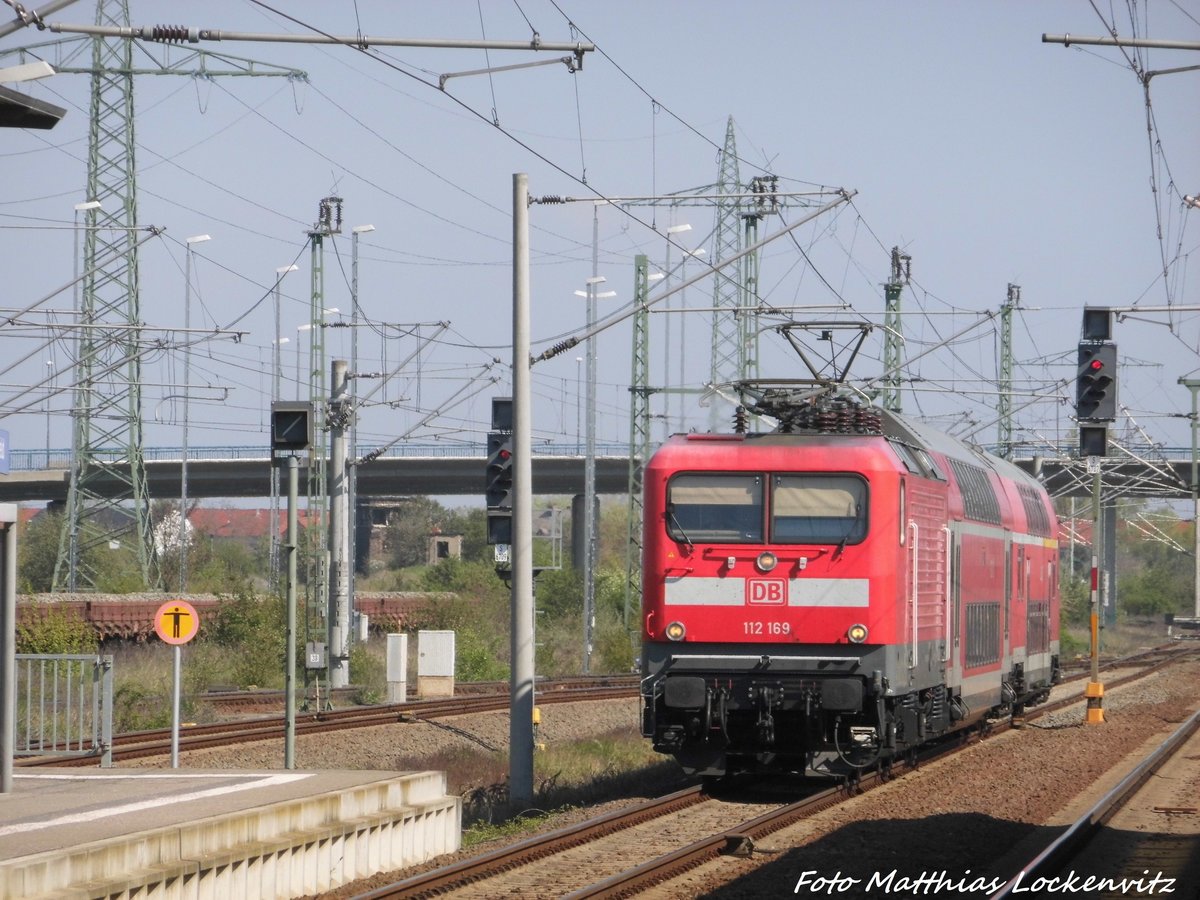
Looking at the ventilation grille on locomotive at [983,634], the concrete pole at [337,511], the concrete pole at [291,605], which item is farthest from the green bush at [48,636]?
the ventilation grille on locomotive at [983,634]

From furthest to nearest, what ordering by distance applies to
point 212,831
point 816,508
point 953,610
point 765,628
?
point 953,610 < point 816,508 < point 765,628 < point 212,831

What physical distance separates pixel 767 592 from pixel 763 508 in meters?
0.85

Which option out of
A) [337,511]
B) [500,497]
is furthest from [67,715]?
[337,511]

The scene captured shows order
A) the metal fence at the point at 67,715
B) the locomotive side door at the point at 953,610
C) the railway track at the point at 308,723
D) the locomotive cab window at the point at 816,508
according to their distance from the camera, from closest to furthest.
Answer: 1. the locomotive cab window at the point at 816,508
2. the metal fence at the point at 67,715
3. the locomotive side door at the point at 953,610
4. the railway track at the point at 308,723

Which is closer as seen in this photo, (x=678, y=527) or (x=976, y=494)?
(x=678, y=527)

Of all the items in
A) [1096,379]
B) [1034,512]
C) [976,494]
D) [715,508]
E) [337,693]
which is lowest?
[337,693]

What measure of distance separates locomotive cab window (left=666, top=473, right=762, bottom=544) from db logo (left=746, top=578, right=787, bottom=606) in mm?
463

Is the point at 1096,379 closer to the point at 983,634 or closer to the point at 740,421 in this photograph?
the point at 983,634

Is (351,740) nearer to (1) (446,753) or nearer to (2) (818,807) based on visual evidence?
(1) (446,753)

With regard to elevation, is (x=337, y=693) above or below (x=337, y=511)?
below

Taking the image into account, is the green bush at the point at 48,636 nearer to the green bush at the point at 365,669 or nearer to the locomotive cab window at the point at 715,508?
the green bush at the point at 365,669

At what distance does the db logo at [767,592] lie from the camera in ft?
55.1

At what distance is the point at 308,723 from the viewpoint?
92.1ft

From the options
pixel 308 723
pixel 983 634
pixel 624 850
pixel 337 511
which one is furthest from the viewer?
pixel 337 511
